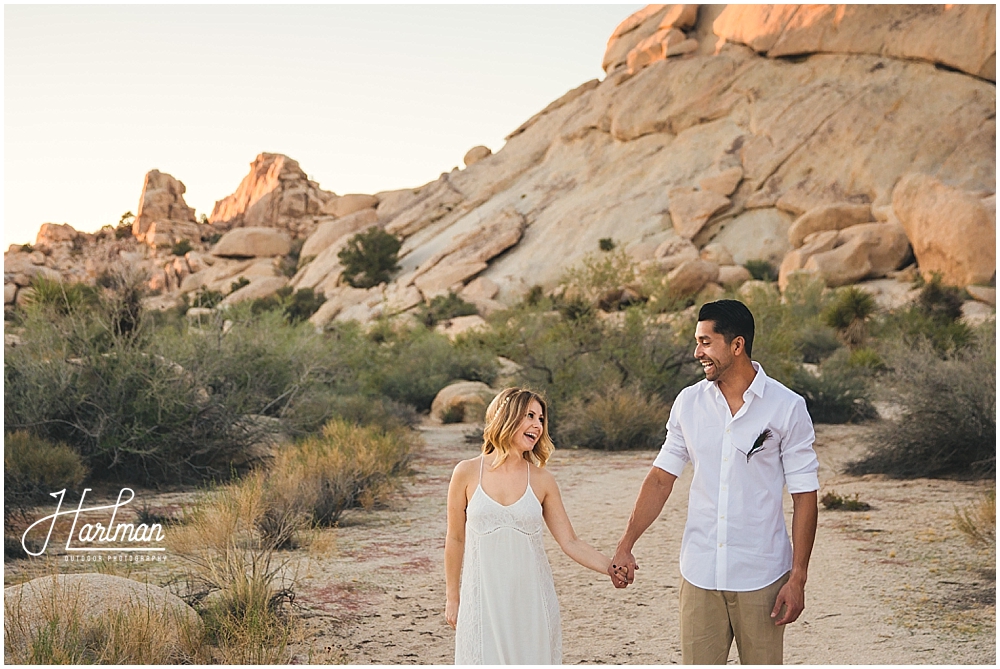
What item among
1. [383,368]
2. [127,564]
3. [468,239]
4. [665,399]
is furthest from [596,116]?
[127,564]

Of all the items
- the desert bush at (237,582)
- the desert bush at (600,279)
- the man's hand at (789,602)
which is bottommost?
the desert bush at (237,582)

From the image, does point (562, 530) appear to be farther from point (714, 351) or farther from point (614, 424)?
point (614, 424)

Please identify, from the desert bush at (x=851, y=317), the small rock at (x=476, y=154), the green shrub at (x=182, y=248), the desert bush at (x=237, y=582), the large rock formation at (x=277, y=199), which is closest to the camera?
the desert bush at (x=237, y=582)

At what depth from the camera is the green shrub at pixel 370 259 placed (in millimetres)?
45781

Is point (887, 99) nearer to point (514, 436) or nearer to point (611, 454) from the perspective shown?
point (611, 454)

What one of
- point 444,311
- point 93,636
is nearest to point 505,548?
point 93,636

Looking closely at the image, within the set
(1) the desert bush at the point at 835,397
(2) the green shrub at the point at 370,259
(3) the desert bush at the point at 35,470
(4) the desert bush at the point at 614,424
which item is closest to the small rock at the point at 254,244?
(2) the green shrub at the point at 370,259

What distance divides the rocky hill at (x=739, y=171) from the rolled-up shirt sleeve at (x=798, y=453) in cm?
2824

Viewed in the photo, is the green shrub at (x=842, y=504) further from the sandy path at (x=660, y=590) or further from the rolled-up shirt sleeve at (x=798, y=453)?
the rolled-up shirt sleeve at (x=798, y=453)

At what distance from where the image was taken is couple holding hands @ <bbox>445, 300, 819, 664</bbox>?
321 centimetres

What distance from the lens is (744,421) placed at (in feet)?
10.8

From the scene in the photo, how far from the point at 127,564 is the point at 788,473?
533 centimetres

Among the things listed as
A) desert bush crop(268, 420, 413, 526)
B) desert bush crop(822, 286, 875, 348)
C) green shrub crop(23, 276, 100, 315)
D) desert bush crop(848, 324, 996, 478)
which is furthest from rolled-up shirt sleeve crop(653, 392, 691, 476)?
desert bush crop(822, 286, 875, 348)

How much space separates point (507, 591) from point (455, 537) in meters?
0.29
